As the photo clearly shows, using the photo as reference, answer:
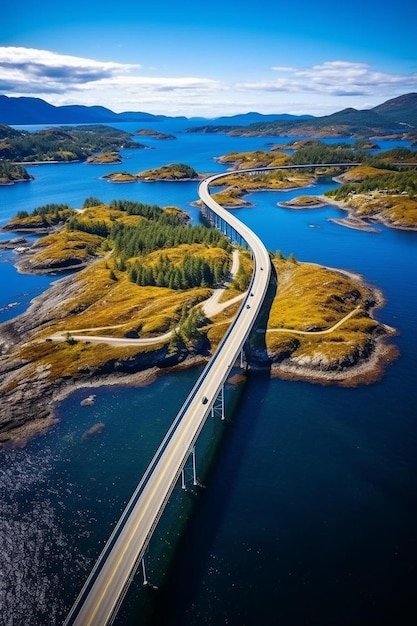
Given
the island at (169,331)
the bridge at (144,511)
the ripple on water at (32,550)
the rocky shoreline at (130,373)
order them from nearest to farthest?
the bridge at (144,511), the ripple on water at (32,550), the rocky shoreline at (130,373), the island at (169,331)

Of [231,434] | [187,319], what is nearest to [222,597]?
[231,434]

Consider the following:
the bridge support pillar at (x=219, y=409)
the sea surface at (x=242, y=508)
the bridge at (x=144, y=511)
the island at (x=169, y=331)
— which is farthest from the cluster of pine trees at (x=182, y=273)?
the bridge support pillar at (x=219, y=409)

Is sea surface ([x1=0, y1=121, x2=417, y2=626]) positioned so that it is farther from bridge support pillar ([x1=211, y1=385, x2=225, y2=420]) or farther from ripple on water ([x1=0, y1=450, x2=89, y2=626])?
bridge support pillar ([x1=211, y1=385, x2=225, y2=420])

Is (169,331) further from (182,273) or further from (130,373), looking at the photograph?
(182,273)

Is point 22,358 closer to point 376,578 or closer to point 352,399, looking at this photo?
point 352,399

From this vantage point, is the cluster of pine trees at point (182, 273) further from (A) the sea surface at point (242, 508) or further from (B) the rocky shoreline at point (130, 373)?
(A) the sea surface at point (242, 508)

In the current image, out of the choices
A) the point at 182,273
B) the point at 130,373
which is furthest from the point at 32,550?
the point at 182,273
